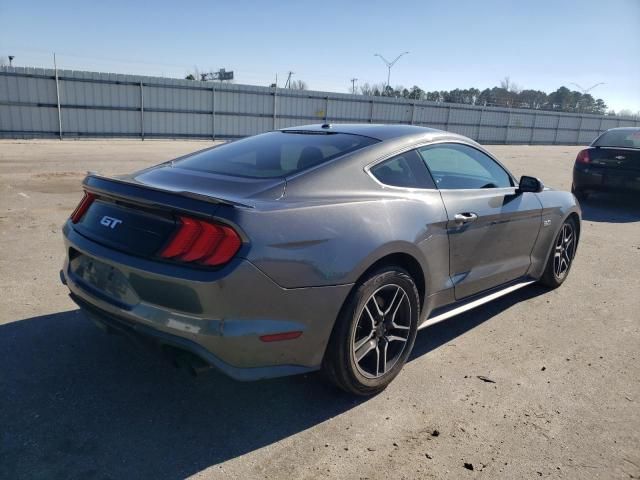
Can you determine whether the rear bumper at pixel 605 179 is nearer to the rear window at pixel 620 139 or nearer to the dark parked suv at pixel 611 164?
the dark parked suv at pixel 611 164

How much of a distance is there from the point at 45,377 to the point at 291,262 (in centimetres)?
170

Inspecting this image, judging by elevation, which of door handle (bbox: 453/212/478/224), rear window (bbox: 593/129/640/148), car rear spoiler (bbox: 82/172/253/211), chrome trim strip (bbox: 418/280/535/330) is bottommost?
chrome trim strip (bbox: 418/280/535/330)

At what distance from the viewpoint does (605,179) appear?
9.78m

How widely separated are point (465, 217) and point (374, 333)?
1.10 m

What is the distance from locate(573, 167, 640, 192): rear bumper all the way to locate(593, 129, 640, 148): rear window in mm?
605

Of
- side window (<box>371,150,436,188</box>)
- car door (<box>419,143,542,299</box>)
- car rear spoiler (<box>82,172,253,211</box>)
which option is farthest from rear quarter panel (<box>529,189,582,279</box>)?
car rear spoiler (<box>82,172,253,211</box>)

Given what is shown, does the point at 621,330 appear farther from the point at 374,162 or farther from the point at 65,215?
the point at 65,215

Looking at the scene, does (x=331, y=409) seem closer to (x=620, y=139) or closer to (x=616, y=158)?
(x=616, y=158)

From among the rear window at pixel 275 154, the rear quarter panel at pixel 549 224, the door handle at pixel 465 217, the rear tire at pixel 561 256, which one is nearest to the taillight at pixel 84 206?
the rear window at pixel 275 154

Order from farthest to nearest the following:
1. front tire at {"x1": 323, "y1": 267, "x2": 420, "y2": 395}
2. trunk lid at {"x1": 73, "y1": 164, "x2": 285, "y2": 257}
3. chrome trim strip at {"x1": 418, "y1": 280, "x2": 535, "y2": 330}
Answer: chrome trim strip at {"x1": 418, "y1": 280, "x2": 535, "y2": 330} → front tire at {"x1": 323, "y1": 267, "x2": 420, "y2": 395} → trunk lid at {"x1": 73, "y1": 164, "x2": 285, "y2": 257}

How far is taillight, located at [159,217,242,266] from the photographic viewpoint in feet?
7.69

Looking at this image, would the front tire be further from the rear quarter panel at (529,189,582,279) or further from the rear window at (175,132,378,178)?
the rear quarter panel at (529,189,582,279)

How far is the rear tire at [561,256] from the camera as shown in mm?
4914

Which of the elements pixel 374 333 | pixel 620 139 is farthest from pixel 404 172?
pixel 620 139
